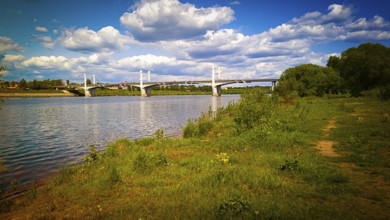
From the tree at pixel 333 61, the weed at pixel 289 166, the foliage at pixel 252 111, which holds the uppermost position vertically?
the tree at pixel 333 61

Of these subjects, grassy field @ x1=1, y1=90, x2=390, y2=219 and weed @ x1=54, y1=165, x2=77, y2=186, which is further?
weed @ x1=54, y1=165, x2=77, y2=186

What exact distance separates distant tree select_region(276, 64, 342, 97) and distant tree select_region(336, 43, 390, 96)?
105 inches

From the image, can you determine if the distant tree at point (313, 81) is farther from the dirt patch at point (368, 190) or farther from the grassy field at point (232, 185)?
the dirt patch at point (368, 190)

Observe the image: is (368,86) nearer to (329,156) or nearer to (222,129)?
(222,129)

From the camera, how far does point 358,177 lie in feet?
28.4

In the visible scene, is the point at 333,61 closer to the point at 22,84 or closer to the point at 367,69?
the point at 367,69

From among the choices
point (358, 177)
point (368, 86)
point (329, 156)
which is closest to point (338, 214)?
point (358, 177)

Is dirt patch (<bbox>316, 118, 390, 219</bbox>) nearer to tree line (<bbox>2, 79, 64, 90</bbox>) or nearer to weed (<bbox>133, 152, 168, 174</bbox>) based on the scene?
weed (<bbox>133, 152, 168, 174</bbox>)

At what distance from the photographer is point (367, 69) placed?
58.3 metres

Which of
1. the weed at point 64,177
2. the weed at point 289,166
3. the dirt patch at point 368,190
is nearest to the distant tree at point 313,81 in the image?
the dirt patch at point 368,190

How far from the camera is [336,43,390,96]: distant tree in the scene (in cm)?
5581

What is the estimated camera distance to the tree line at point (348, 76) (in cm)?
5609

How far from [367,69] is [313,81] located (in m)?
12.4

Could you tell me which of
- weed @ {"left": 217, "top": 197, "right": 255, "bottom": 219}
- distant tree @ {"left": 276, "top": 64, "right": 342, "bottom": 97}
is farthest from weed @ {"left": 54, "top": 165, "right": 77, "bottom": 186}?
distant tree @ {"left": 276, "top": 64, "right": 342, "bottom": 97}
